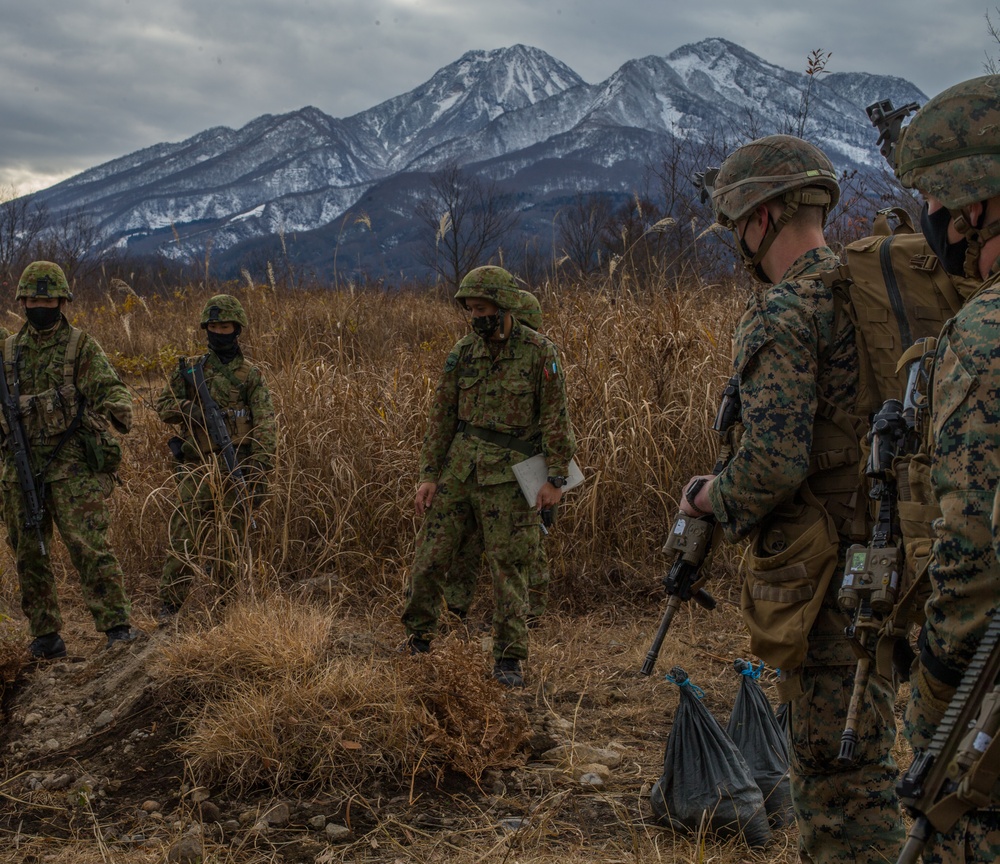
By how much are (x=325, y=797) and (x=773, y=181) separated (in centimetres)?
253

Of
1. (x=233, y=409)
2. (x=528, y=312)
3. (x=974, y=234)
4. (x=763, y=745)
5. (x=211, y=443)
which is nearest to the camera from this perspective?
(x=974, y=234)

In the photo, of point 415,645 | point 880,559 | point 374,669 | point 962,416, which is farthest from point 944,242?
point 415,645

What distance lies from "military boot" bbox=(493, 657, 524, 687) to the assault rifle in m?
2.61

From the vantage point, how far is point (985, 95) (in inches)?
68.3

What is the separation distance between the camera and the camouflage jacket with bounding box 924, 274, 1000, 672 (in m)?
1.50

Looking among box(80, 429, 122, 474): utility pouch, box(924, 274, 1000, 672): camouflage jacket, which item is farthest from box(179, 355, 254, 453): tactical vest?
box(924, 274, 1000, 672): camouflage jacket

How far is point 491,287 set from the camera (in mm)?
4531

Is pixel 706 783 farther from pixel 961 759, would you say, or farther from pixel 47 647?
pixel 47 647

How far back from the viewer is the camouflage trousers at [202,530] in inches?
207

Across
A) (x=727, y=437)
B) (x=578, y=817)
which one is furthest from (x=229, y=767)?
(x=727, y=437)

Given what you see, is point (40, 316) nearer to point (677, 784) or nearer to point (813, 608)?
point (677, 784)

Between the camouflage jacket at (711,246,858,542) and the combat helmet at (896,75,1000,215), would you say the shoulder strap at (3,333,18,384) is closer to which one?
the camouflage jacket at (711,246,858,542)

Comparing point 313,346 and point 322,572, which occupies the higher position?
point 313,346

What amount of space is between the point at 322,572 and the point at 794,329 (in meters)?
4.19
